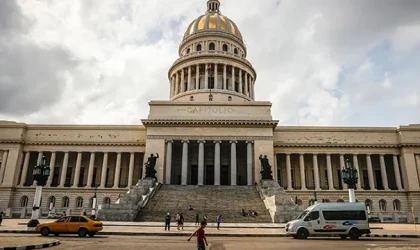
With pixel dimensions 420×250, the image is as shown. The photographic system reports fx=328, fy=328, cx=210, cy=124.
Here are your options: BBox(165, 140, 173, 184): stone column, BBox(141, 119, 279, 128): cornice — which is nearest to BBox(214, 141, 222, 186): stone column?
BBox(141, 119, 279, 128): cornice

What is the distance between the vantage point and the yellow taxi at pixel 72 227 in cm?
1919

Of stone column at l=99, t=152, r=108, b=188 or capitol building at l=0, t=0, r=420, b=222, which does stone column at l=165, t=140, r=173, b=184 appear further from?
stone column at l=99, t=152, r=108, b=188

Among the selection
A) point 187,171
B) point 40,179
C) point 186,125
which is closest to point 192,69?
point 186,125

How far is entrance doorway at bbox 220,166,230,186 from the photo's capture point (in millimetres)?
50594

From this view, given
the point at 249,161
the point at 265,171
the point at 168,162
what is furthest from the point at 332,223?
the point at 168,162

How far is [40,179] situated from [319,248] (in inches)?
882

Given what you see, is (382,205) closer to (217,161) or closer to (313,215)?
(217,161)

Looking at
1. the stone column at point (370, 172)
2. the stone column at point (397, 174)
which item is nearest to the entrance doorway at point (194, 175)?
the stone column at point (370, 172)

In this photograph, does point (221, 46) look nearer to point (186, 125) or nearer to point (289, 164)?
point (186, 125)

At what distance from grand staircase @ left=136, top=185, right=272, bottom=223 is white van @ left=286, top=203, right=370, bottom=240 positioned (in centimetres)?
1055

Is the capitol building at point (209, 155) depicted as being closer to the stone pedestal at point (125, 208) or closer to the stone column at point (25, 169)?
the stone column at point (25, 169)

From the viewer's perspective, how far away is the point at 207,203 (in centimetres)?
3531

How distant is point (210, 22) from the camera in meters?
69.9

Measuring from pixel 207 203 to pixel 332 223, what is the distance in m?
17.5
